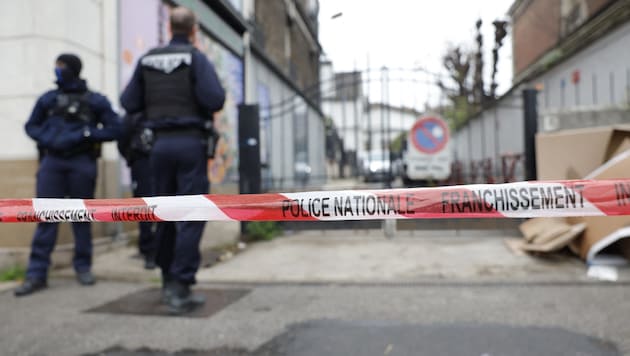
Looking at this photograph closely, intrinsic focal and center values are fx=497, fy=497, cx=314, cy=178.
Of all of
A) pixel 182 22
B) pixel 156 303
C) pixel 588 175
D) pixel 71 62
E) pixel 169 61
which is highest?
pixel 182 22

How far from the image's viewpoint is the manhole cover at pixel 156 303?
3.22 meters

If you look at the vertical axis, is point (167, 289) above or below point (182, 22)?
below

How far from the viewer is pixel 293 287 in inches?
150

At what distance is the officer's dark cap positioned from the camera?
3.88 meters

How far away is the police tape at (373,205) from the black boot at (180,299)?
1190 millimetres

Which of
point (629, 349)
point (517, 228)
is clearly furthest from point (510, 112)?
point (629, 349)

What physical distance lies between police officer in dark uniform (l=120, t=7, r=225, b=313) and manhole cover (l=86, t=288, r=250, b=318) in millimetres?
98

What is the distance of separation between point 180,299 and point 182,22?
6.01 ft

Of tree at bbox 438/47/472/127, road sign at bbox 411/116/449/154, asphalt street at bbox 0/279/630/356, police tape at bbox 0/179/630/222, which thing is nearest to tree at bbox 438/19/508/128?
tree at bbox 438/47/472/127

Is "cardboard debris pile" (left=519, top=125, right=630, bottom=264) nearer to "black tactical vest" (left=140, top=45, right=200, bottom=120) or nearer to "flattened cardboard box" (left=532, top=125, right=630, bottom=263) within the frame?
"flattened cardboard box" (left=532, top=125, right=630, bottom=263)

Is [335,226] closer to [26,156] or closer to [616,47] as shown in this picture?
[26,156]

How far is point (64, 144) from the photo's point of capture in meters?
3.87

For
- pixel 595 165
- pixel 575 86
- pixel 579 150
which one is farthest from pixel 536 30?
pixel 595 165

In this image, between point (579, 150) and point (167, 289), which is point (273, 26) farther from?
point (167, 289)
